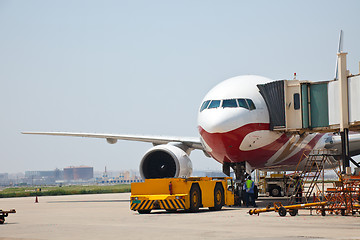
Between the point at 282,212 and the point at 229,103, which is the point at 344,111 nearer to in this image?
the point at 282,212

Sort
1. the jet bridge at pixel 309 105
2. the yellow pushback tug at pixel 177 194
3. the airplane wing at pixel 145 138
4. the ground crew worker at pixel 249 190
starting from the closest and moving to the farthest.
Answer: the jet bridge at pixel 309 105 → the yellow pushback tug at pixel 177 194 → the ground crew worker at pixel 249 190 → the airplane wing at pixel 145 138

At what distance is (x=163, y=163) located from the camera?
24.9 metres

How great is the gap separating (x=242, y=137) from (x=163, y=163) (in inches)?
229

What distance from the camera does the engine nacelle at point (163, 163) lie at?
24.1 m

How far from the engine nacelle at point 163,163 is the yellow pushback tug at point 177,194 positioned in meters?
4.00

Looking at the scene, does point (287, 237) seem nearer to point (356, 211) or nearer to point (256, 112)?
point (356, 211)

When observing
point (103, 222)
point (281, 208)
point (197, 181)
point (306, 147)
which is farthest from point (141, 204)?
point (306, 147)

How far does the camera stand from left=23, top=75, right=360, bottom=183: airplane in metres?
19.9

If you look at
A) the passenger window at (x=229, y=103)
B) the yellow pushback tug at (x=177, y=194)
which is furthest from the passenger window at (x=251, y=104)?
the yellow pushback tug at (x=177, y=194)

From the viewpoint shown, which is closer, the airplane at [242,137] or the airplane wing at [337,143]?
the airplane at [242,137]

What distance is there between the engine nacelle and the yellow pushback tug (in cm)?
400

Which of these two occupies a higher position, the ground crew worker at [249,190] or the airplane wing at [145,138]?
the airplane wing at [145,138]

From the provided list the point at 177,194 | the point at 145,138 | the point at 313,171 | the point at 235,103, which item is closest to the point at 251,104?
the point at 235,103

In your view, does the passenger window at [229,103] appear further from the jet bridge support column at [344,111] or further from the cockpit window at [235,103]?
the jet bridge support column at [344,111]
